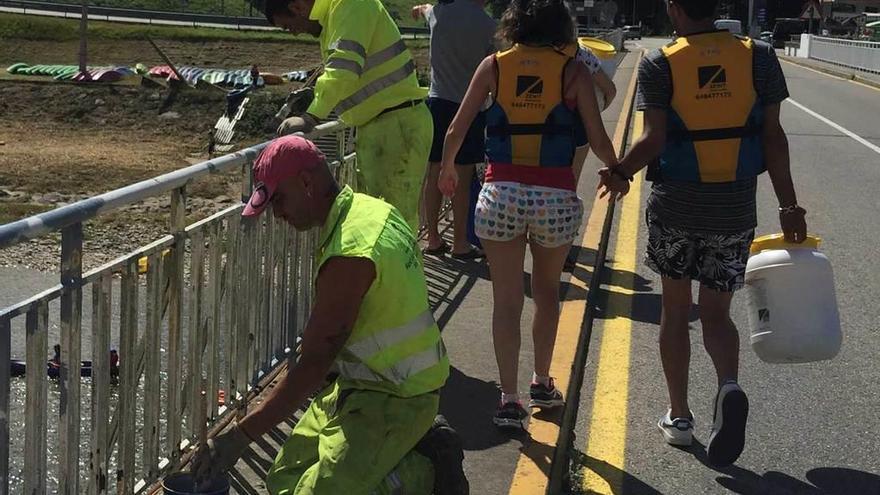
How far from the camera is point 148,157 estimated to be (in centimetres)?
2550

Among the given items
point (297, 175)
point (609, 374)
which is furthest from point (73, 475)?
point (609, 374)

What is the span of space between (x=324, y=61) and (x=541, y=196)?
113cm

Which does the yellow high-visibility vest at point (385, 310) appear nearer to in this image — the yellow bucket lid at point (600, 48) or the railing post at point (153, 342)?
the railing post at point (153, 342)

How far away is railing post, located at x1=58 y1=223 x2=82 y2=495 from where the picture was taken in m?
3.38

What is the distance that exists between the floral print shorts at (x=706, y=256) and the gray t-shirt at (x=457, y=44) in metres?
3.14

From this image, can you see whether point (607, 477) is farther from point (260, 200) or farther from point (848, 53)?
point (848, 53)

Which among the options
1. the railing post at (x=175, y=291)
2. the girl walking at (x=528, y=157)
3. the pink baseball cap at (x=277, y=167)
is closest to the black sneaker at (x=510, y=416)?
the girl walking at (x=528, y=157)

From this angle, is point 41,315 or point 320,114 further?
point 320,114

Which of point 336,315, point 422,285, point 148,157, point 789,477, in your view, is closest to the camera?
point 336,315

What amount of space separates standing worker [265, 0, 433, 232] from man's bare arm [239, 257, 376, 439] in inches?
77.3

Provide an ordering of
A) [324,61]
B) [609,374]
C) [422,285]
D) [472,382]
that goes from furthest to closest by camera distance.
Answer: [609,374] → [472,382] → [324,61] → [422,285]

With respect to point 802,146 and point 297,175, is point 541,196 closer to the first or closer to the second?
point 297,175

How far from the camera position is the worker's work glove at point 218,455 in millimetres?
3170

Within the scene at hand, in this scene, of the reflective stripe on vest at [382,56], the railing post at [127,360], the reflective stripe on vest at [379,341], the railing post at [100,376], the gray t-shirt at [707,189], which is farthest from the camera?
the reflective stripe on vest at [382,56]
